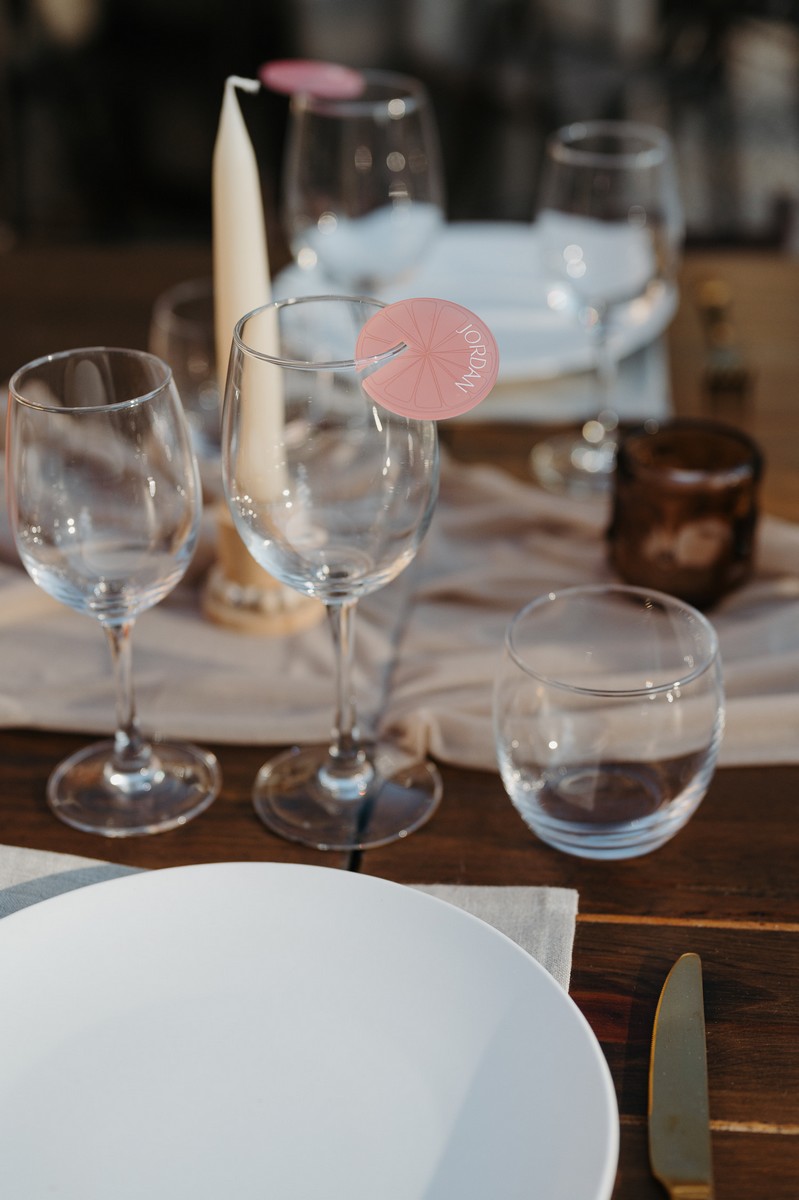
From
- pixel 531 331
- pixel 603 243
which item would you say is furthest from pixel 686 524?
pixel 531 331

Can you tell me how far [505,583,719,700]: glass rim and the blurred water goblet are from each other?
1.13 feet

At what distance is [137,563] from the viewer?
65 cm

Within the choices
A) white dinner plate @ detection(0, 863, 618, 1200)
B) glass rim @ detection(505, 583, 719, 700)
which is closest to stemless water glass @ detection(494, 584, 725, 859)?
glass rim @ detection(505, 583, 719, 700)

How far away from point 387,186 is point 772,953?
0.66m

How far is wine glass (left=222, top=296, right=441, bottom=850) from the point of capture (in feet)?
1.93

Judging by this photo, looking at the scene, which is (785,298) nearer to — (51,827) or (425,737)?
(425,737)

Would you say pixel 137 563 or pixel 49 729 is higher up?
pixel 137 563

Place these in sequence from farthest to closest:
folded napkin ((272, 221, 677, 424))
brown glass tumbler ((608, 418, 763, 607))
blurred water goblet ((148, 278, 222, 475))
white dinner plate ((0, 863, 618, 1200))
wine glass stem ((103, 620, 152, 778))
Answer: folded napkin ((272, 221, 677, 424))
blurred water goblet ((148, 278, 222, 475))
brown glass tumbler ((608, 418, 763, 607))
wine glass stem ((103, 620, 152, 778))
white dinner plate ((0, 863, 618, 1200))

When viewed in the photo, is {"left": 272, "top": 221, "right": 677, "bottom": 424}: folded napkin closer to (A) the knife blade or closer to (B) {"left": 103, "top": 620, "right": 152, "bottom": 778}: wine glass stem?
(B) {"left": 103, "top": 620, "right": 152, "bottom": 778}: wine glass stem

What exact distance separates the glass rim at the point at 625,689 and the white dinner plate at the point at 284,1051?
0.11 m

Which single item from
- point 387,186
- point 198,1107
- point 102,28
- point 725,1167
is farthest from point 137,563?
point 102,28

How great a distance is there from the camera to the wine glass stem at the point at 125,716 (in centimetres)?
68

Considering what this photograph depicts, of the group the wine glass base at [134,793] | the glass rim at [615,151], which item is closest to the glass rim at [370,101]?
the glass rim at [615,151]

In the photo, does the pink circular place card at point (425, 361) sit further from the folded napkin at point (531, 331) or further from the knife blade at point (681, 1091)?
the folded napkin at point (531, 331)
